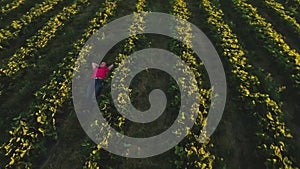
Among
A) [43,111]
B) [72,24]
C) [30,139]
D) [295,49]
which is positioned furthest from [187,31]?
[30,139]

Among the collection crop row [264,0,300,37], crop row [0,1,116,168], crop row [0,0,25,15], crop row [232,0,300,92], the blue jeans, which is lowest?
crop row [0,1,116,168]

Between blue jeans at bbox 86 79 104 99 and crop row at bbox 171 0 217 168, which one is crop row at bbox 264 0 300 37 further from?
blue jeans at bbox 86 79 104 99

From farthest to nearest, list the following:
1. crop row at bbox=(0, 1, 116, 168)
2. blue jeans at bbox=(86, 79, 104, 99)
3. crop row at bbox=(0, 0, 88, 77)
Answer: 1. crop row at bbox=(0, 0, 88, 77)
2. blue jeans at bbox=(86, 79, 104, 99)
3. crop row at bbox=(0, 1, 116, 168)

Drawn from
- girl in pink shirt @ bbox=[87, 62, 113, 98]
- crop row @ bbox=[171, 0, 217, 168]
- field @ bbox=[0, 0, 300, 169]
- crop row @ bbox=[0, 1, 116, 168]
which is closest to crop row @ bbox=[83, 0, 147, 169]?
field @ bbox=[0, 0, 300, 169]

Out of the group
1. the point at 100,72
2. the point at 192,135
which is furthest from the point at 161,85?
the point at 192,135

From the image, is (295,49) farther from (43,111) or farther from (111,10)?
(43,111)

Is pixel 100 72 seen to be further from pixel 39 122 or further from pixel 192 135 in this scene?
pixel 192 135
